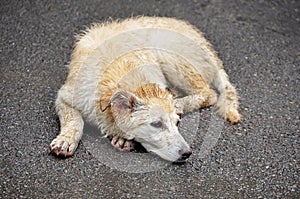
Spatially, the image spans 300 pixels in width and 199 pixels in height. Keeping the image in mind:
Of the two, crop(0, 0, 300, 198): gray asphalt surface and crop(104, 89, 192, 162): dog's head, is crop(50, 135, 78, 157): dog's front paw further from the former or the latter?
crop(104, 89, 192, 162): dog's head

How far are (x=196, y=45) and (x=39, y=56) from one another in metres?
→ 1.88

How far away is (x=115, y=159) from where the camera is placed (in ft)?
16.8

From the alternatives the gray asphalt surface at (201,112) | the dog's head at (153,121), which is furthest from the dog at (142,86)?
the gray asphalt surface at (201,112)

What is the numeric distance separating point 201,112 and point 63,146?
1.61 meters

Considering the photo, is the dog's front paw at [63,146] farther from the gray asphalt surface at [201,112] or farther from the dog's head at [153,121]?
the dog's head at [153,121]

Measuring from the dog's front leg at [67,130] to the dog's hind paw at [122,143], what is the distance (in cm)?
34

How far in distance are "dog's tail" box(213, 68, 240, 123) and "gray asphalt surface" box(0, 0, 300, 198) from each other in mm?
112

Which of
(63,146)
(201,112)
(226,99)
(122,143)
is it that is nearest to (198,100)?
(201,112)

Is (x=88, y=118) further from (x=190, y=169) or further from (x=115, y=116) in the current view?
(x=190, y=169)

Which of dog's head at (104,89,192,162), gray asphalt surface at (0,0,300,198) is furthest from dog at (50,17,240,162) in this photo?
gray asphalt surface at (0,0,300,198)

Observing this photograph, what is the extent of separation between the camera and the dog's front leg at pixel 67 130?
5.08 meters

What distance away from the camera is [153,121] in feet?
16.4

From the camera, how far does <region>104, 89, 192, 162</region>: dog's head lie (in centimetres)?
496

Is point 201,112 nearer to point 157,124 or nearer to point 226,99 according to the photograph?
point 226,99
